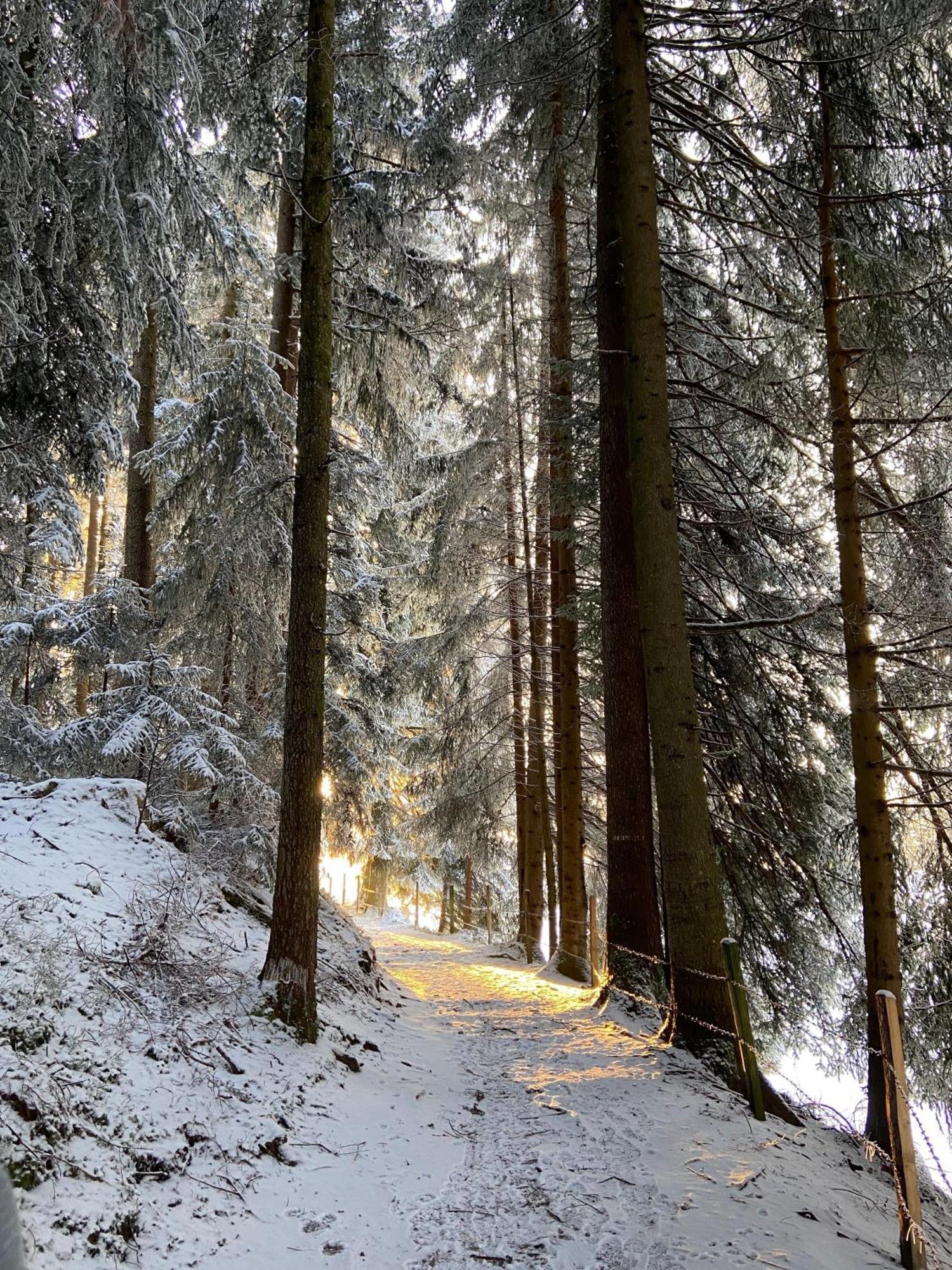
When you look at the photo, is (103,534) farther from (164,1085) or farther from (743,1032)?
(743,1032)

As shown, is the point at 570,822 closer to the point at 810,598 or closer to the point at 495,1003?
the point at 495,1003

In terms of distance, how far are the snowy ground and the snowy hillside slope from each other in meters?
0.01

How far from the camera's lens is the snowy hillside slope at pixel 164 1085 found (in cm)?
309

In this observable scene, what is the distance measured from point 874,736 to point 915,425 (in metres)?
2.49

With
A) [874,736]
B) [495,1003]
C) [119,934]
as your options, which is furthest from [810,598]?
[119,934]

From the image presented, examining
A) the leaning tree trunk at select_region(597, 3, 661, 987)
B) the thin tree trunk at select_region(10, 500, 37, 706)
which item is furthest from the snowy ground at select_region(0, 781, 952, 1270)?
the thin tree trunk at select_region(10, 500, 37, 706)

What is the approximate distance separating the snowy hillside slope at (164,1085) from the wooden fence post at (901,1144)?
2360mm

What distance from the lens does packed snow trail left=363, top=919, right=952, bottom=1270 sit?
3.33 m

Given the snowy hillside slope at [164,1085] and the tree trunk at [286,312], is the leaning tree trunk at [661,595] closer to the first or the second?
the snowy hillside slope at [164,1085]

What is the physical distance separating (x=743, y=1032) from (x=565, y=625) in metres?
6.44

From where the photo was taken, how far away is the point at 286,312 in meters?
10.6

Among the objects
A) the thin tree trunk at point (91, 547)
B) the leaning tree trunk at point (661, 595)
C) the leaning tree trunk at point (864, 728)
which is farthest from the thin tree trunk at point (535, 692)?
the thin tree trunk at point (91, 547)

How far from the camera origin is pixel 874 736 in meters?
6.03

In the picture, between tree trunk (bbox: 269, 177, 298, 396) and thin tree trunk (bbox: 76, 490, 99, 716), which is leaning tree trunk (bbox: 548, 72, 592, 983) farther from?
thin tree trunk (bbox: 76, 490, 99, 716)
